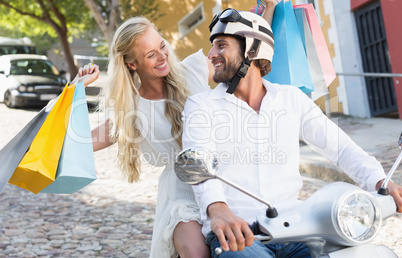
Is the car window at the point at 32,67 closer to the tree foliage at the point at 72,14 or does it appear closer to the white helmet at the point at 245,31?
the tree foliage at the point at 72,14

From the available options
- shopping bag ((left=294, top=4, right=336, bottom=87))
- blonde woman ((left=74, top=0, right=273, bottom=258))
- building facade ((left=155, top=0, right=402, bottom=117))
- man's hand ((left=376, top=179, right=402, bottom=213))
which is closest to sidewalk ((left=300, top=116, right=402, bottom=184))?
building facade ((left=155, top=0, right=402, bottom=117))

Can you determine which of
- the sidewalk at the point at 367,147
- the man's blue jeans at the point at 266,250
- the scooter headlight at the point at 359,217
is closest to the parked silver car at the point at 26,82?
the sidewalk at the point at 367,147

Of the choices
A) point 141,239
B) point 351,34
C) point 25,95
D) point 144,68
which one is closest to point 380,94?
point 351,34

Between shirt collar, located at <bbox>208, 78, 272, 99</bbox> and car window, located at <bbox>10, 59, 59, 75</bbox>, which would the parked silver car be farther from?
shirt collar, located at <bbox>208, 78, 272, 99</bbox>

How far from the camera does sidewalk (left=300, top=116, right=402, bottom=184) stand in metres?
7.72

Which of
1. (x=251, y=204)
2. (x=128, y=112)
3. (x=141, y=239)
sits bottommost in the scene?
(x=141, y=239)

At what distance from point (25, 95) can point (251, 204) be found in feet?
57.5

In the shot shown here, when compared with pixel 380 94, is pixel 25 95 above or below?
above

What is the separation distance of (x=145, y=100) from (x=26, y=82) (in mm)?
16760

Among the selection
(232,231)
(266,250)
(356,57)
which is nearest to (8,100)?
(356,57)

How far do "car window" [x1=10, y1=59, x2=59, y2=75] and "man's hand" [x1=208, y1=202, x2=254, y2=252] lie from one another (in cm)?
1871

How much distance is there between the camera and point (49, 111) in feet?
10.7

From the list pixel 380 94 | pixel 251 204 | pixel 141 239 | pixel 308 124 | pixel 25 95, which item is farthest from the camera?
pixel 25 95

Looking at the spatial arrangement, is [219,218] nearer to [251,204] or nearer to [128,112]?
[251,204]
